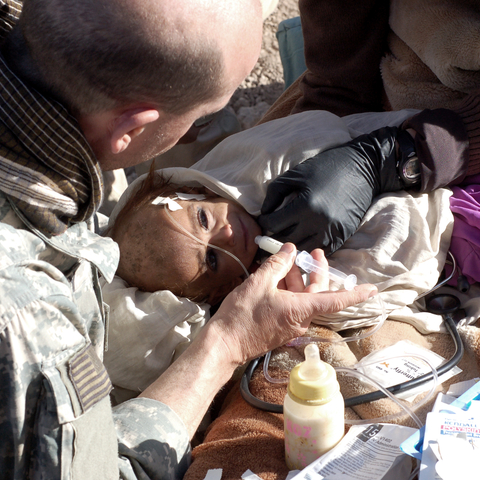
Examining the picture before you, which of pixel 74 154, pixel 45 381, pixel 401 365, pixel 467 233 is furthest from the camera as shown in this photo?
pixel 467 233

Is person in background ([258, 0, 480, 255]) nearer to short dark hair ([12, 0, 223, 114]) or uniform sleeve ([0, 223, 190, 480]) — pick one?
short dark hair ([12, 0, 223, 114])

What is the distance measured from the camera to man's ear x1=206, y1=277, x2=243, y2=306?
208 centimetres

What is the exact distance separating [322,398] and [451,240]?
0.95 m

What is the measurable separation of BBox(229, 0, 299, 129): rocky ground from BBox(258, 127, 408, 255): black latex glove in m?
1.97

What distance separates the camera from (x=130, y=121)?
3.60 feet

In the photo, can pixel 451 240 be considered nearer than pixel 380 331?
No

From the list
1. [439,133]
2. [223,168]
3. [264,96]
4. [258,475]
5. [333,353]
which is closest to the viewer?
[258,475]

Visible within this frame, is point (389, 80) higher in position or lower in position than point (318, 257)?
higher

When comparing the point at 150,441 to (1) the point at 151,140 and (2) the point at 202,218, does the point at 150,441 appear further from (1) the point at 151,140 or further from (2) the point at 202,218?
(2) the point at 202,218

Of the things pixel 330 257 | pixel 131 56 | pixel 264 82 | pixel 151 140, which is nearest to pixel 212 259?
pixel 330 257

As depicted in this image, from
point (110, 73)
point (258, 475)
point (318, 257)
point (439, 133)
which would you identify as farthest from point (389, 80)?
point (258, 475)

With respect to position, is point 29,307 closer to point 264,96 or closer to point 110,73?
point 110,73

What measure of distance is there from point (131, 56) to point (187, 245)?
98 cm

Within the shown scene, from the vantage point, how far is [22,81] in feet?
3.35
